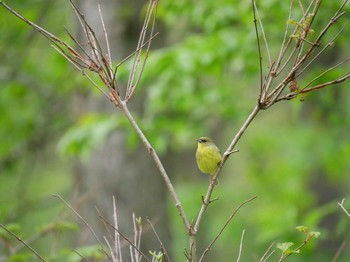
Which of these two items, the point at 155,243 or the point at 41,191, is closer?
the point at 155,243

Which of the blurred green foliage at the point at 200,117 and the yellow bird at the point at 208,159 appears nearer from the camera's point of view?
the yellow bird at the point at 208,159

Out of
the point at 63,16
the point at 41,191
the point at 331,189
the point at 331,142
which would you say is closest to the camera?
the point at 331,142

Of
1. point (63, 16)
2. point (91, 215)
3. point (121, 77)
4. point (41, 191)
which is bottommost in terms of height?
point (41, 191)

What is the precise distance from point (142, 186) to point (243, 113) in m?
1.47

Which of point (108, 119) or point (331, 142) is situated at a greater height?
point (108, 119)

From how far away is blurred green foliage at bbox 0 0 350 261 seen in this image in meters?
5.57

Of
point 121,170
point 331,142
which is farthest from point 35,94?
point 331,142

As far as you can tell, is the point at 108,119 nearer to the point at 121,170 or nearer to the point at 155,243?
the point at 121,170

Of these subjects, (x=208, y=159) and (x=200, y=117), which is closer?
(x=208, y=159)

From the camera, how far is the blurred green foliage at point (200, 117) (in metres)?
5.57

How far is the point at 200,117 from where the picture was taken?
7273mm

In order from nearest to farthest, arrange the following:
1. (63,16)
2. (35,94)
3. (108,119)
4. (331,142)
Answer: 1. (108,119)
2. (331,142)
3. (35,94)
4. (63,16)

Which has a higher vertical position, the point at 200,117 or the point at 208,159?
the point at 208,159

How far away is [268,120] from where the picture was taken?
1498 cm
